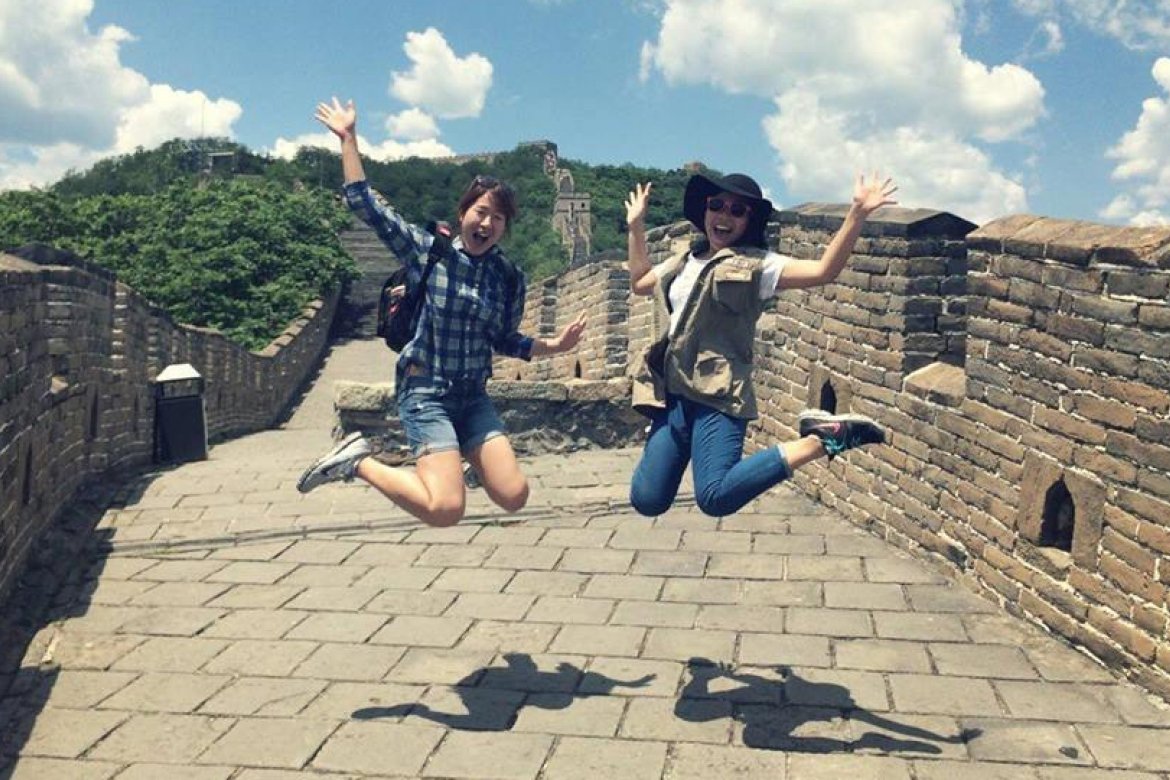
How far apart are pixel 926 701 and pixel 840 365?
10.0 feet

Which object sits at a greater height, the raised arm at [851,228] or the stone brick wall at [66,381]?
the raised arm at [851,228]

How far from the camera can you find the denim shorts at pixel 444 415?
3.95 metres

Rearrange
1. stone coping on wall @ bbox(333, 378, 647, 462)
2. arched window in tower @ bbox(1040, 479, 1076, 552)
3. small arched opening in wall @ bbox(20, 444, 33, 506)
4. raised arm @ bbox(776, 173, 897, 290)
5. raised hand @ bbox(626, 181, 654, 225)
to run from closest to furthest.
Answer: raised arm @ bbox(776, 173, 897, 290)
raised hand @ bbox(626, 181, 654, 225)
arched window in tower @ bbox(1040, 479, 1076, 552)
small arched opening in wall @ bbox(20, 444, 33, 506)
stone coping on wall @ bbox(333, 378, 647, 462)

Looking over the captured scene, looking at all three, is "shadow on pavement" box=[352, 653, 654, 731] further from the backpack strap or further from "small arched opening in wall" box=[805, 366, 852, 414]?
"small arched opening in wall" box=[805, 366, 852, 414]

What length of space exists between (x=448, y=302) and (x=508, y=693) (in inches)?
60.6

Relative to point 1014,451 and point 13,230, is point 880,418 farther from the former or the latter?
point 13,230

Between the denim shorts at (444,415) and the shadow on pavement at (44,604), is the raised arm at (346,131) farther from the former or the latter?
the shadow on pavement at (44,604)

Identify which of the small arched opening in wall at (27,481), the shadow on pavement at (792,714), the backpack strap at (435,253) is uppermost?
the backpack strap at (435,253)

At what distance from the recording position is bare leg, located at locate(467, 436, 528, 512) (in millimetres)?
3988

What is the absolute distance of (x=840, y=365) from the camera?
677 cm

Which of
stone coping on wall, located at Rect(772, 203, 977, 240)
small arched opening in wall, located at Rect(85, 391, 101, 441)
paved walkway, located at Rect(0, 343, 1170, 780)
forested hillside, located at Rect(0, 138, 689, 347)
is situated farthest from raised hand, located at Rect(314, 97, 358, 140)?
forested hillside, located at Rect(0, 138, 689, 347)

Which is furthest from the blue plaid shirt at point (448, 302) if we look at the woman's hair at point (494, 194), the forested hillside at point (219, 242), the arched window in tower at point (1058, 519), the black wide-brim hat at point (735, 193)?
the forested hillside at point (219, 242)

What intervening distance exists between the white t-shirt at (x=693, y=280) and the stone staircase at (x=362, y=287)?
2458 centimetres

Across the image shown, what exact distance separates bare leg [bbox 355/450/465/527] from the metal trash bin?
737cm
